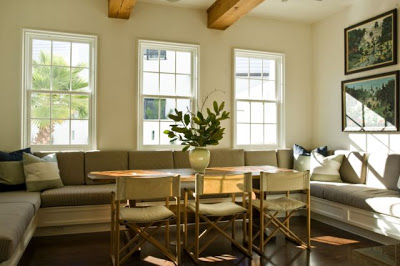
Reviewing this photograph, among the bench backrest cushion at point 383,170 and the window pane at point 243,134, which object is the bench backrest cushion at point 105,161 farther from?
the bench backrest cushion at point 383,170

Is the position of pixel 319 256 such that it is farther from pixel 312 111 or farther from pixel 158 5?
pixel 158 5

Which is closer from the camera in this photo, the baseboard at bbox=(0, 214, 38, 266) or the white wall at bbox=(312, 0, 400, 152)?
the baseboard at bbox=(0, 214, 38, 266)

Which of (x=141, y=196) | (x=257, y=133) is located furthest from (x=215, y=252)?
(x=257, y=133)

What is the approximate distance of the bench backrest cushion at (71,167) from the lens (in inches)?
177

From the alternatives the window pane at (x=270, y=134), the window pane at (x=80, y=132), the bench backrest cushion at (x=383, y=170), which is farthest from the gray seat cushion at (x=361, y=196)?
the window pane at (x=80, y=132)

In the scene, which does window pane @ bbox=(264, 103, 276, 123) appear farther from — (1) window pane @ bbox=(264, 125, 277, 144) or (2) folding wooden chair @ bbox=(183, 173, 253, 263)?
(2) folding wooden chair @ bbox=(183, 173, 253, 263)

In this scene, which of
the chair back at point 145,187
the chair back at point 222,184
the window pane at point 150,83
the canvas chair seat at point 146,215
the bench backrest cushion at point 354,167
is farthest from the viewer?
the window pane at point 150,83

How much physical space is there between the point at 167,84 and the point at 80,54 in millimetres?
1415

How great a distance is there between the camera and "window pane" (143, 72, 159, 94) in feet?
17.3

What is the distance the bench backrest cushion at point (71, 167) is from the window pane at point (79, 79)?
3.37ft

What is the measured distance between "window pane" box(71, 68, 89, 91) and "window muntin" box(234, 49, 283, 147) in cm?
249

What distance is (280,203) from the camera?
357cm

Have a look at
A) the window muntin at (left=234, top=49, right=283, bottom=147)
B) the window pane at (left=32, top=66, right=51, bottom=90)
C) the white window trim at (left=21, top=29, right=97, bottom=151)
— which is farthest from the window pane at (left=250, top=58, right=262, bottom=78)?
the window pane at (left=32, top=66, right=51, bottom=90)

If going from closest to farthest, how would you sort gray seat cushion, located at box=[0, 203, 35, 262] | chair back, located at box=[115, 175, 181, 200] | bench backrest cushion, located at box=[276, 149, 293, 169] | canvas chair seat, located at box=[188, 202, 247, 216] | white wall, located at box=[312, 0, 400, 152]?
gray seat cushion, located at box=[0, 203, 35, 262] → chair back, located at box=[115, 175, 181, 200] → canvas chair seat, located at box=[188, 202, 247, 216] → white wall, located at box=[312, 0, 400, 152] → bench backrest cushion, located at box=[276, 149, 293, 169]
